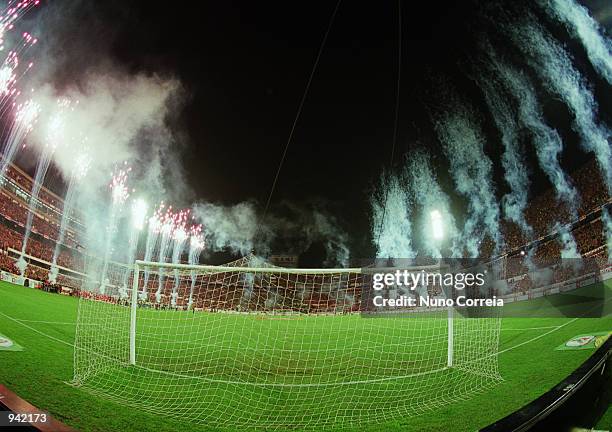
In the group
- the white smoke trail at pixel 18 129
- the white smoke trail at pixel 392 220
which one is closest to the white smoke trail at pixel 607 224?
the white smoke trail at pixel 392 220

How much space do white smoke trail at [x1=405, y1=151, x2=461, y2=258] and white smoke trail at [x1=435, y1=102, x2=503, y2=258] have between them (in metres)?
1.72

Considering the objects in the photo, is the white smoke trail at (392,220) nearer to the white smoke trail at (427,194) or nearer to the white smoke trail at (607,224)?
the white smoke trail at (427,194)

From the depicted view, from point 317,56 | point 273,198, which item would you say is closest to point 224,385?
point 317,56

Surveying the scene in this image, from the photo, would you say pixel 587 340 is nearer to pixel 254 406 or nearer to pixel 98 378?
pixel 254 406

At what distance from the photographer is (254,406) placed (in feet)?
11.9

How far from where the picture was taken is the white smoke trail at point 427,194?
1416 inches

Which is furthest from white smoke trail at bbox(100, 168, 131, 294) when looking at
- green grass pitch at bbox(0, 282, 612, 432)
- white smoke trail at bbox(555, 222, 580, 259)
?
white smoke trail at bbox(555, 222, 580, 259)

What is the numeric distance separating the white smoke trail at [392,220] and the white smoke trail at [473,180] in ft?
20.7

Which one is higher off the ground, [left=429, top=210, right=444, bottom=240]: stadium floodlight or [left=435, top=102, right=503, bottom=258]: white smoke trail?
[left=435, top=102, right=503, bottom=258]: white smoke trail

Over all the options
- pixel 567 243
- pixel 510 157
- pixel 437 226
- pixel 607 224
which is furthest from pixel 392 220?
pixel 437 226

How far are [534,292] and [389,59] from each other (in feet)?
50.8

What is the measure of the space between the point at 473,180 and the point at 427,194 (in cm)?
510

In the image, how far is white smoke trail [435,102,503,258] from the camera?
34.1 metres
